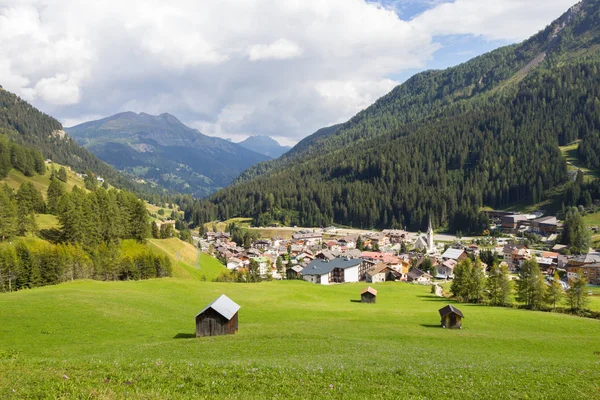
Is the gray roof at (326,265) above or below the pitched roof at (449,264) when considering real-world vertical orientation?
above

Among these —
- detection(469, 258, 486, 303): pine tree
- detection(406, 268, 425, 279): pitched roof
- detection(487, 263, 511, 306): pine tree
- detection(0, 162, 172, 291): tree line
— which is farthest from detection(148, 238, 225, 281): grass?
detection(487, 263, 511, 306): pine tree

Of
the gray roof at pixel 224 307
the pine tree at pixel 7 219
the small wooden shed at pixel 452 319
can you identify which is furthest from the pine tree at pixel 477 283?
the pine tree at pixel 7 219

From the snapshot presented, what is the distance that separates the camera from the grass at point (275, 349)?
49.2ft

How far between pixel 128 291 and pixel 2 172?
386ft

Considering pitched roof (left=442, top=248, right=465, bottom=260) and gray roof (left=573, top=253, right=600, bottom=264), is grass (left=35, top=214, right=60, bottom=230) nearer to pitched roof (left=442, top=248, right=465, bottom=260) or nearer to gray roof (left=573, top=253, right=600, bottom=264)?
pitched roof (left=442, top=248, right=465, bottom=260)

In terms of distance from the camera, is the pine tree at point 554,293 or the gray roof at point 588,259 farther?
the gray roof at point 588,259

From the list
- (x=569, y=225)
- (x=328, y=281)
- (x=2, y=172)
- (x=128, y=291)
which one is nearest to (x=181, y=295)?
(x=128, y=291)

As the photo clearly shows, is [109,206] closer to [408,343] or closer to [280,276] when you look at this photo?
[280,276]

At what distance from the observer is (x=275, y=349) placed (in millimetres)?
29031

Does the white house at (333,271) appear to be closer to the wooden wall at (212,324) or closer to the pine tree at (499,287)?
the pine tree at (499,287)

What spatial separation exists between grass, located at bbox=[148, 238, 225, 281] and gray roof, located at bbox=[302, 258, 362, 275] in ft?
93.3

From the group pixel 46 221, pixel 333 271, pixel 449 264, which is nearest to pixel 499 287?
pixel 333 271

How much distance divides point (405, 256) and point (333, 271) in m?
44.0

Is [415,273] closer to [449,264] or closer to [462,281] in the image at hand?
[449,264]
